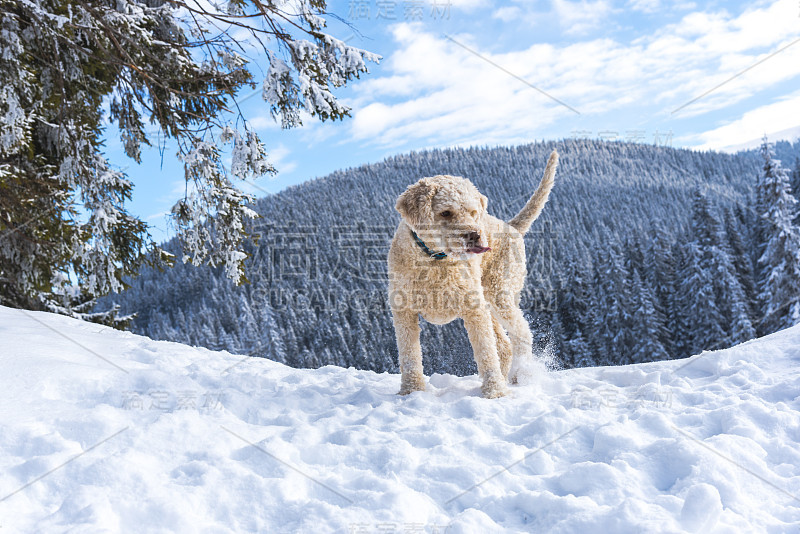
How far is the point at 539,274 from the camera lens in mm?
23797

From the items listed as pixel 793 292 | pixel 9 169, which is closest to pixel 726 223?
pixel 793 292

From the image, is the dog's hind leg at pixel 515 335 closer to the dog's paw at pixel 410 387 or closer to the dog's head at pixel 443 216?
the dog's paw at pixel 410 387

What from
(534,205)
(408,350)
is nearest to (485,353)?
(408,350)

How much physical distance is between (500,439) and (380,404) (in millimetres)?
1261

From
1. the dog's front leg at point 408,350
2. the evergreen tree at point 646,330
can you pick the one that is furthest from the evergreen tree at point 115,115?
the evergreen tree at point 646,330

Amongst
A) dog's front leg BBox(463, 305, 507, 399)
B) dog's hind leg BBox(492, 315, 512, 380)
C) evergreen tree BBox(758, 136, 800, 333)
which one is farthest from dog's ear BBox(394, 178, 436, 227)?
evergreen tree BBox(758, 136, 800, 333)

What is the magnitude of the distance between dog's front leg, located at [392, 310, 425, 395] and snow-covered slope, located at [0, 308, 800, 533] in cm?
17

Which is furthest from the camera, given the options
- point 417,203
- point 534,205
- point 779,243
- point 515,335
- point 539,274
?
point 539,274

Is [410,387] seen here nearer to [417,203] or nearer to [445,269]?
[445,269]

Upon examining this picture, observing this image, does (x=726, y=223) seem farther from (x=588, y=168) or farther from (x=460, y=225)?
(x=588, y=168)

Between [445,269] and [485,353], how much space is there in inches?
35.9

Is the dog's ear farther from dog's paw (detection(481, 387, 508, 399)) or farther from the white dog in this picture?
dog's paw (detection(481, 387, 508, 399))

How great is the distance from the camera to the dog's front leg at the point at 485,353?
14.4ft

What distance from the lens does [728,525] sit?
80.7 inches
